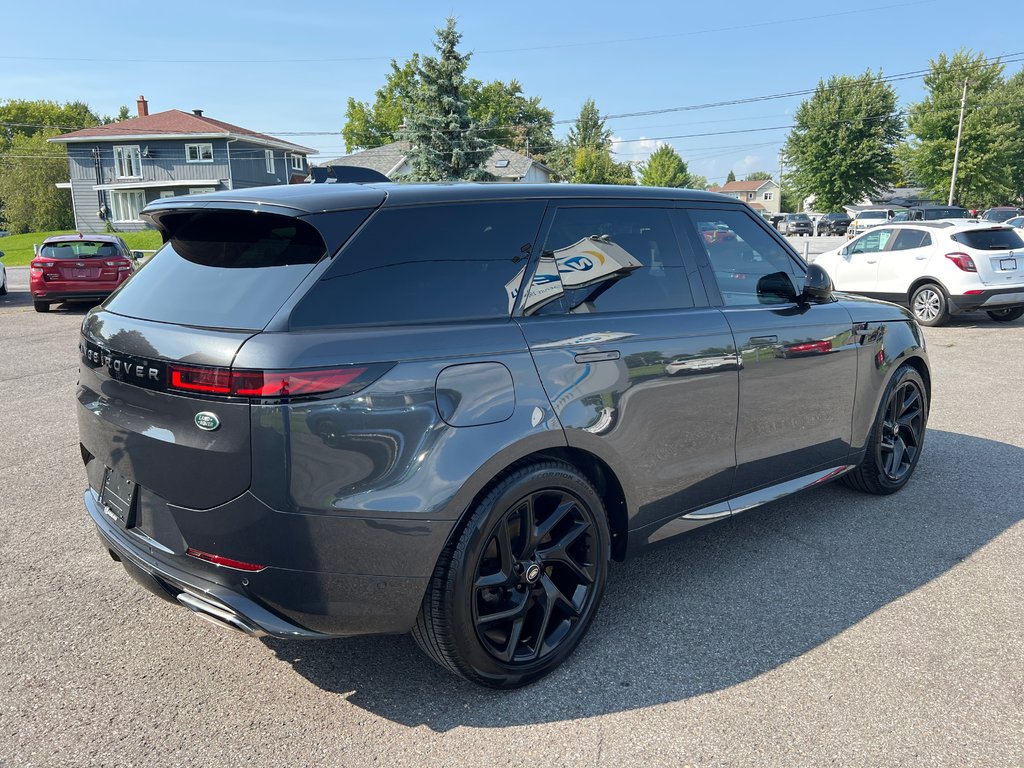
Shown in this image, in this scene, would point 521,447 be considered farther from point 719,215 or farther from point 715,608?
point 719,215

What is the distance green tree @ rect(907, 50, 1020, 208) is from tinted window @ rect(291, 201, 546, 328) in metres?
56.7

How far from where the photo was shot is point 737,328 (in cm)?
357

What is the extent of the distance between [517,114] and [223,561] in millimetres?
78613

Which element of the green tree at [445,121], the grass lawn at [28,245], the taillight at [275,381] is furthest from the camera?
the grass lawn at [28,245]

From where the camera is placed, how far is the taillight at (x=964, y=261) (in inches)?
472

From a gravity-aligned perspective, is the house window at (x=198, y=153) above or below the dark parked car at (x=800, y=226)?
above

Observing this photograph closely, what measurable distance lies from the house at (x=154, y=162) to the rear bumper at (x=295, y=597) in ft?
159

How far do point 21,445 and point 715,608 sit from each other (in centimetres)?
535

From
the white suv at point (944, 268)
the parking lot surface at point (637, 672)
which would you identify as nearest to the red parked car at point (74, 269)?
the parking lot surface at point (637, 672)

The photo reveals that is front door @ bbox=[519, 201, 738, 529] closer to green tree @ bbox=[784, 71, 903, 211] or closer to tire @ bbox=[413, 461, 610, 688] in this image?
tire @ bbox=[413, 461, 610, 688]

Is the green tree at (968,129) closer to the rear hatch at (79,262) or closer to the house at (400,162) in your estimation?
the house at (400,162)

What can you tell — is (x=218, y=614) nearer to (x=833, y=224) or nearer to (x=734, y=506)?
(x=734, y=506)

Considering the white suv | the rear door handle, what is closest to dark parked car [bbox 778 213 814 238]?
the white suv

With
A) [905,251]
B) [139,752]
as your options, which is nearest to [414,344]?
[139,752]
